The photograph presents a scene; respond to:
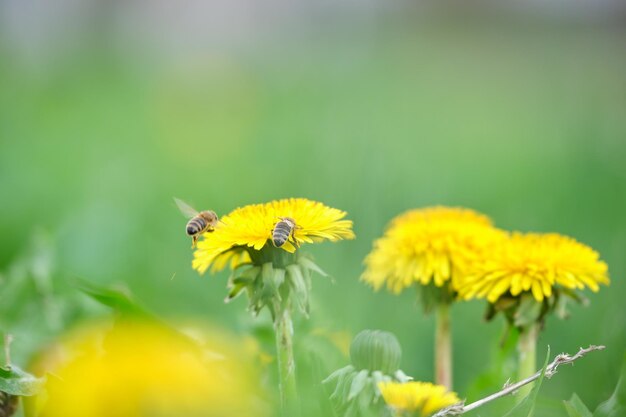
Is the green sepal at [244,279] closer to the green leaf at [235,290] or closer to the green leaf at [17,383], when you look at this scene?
the green leaf at [235,290]

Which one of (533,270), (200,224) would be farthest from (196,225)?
(533,270)

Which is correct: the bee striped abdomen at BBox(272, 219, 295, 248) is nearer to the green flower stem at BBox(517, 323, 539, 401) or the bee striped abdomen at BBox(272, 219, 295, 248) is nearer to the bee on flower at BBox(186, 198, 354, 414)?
the bee on flower at BBox(186, 198, 354, 414)

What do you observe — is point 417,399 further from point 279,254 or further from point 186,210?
point 186,210

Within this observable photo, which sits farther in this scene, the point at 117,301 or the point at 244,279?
the point at 117,301

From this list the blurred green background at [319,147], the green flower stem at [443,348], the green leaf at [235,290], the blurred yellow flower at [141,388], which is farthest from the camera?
the blurred green background at [319,147]

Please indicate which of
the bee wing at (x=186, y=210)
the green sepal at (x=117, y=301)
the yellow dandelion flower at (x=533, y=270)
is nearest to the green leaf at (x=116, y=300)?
the green sepal at (x=117, y=301)

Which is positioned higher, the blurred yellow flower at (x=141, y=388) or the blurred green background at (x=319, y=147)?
the blurred green background at (x=319, y=147)
